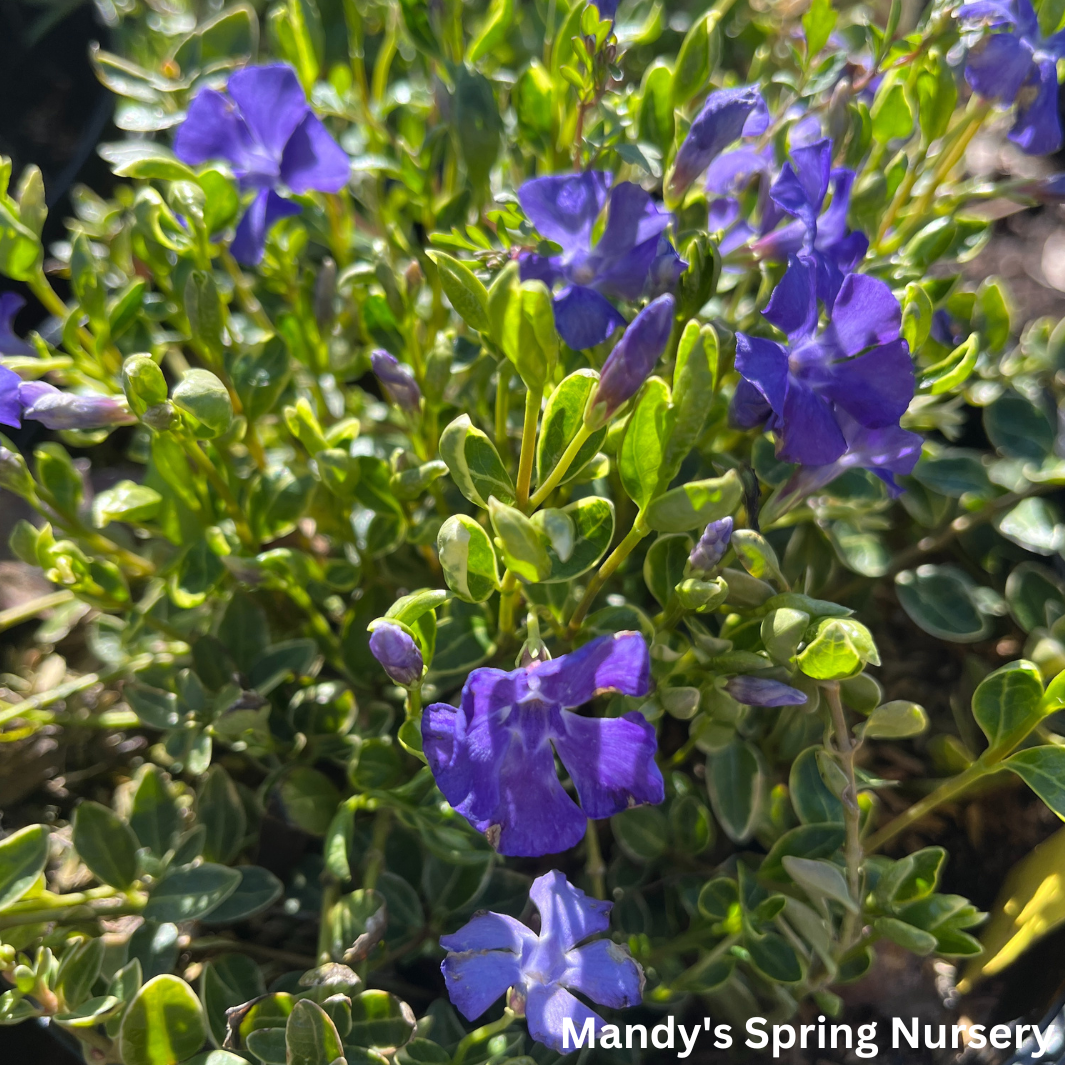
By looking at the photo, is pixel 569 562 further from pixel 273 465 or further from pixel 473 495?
pixel 273 465

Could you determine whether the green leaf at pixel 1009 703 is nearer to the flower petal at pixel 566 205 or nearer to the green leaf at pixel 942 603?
the green leaf at pixel 942 603

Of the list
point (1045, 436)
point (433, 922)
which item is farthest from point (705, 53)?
point (433, 922)

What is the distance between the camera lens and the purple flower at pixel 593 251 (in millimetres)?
788

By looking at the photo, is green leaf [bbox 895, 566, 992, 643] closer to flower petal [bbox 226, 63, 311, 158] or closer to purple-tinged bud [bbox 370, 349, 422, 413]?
purple-tinged bud [bbox 370, 349, 422, 413]

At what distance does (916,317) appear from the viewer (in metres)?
0.80

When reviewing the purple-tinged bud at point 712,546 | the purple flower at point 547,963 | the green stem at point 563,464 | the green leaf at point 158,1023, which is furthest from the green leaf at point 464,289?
the green leaf at point 158,1023

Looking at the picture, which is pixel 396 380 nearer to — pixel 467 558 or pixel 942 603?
pixel 467 558

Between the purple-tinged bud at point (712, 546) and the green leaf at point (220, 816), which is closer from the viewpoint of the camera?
the purple-tinged bud at point (712, 546)

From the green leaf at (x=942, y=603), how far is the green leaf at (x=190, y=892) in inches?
29.2

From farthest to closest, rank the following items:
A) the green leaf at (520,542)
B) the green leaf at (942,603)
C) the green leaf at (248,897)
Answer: the green leaf at (942,603)
the green leaf at (248,897)
the green leaf at (520,542)

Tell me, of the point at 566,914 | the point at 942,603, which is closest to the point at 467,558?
the point at 566,914

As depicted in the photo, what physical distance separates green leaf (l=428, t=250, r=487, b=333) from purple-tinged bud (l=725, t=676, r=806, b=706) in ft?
1.07

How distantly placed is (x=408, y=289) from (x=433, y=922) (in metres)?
0.63

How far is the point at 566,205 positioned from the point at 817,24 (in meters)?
0.34
